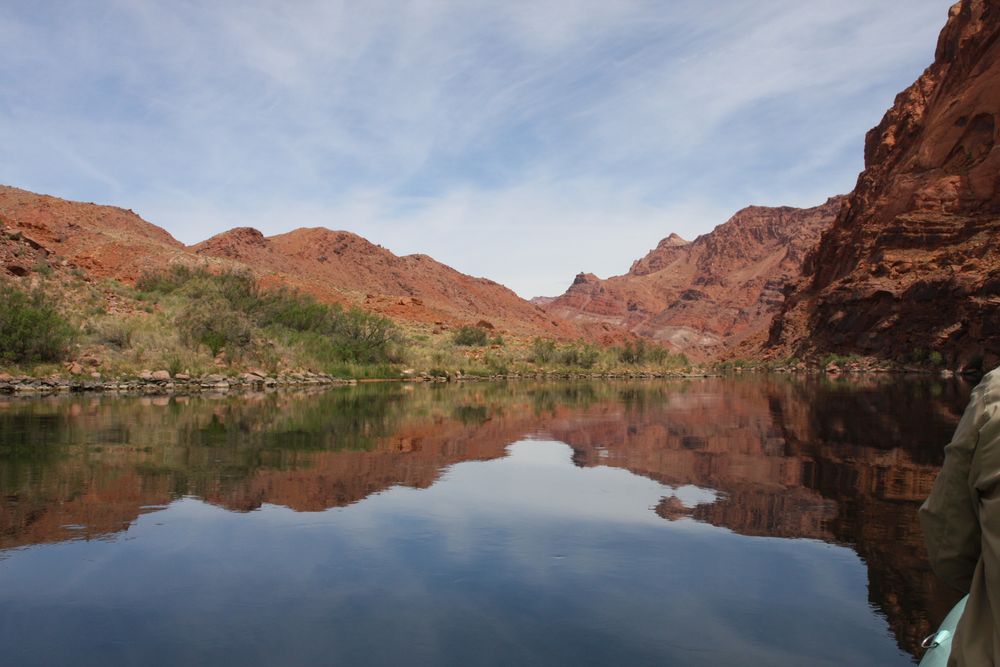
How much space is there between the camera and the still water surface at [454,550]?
438 cm

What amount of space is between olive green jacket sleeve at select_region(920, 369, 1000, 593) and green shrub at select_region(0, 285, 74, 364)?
2703cm

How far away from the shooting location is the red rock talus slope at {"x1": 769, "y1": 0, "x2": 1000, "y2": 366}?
195 ft

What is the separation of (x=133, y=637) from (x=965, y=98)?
82152 millimetres

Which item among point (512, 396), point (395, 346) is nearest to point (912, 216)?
point (395, 346)

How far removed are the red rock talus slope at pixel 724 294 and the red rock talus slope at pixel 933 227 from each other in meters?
62.5

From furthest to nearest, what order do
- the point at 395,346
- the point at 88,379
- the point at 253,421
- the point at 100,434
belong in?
the point at 395,346 < the point at 88,379 < the point at 253,421 < the point at 100,434

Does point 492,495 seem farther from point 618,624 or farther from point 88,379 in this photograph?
point 88,379

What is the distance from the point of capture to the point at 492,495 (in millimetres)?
8797

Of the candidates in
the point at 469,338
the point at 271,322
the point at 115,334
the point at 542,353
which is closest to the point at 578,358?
the point at 542,353

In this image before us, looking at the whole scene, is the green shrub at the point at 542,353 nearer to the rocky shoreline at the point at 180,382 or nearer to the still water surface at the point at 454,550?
the rocky shoreline at the point at 180,382

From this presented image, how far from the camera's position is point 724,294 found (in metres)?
175

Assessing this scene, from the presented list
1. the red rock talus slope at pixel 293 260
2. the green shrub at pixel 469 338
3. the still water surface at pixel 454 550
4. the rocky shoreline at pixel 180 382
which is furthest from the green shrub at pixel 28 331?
the green shrub at pixel 469 338

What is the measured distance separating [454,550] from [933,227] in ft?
242

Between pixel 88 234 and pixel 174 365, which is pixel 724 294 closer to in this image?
pixel 88 234
